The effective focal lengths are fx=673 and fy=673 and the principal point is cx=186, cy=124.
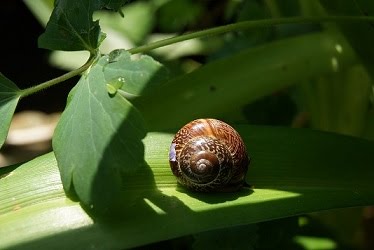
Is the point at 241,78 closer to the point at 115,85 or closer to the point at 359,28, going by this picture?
the point at 359,28

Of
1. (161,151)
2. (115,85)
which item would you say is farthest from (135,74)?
(161,151)

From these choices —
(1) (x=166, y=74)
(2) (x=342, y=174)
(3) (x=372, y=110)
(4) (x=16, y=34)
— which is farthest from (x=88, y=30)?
(4) (x=16, y=34)

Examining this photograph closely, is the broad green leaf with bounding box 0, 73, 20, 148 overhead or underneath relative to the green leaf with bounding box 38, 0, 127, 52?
underneath

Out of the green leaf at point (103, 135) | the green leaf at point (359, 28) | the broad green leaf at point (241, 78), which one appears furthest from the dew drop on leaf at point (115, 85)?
the green leaf at point (359, 28)

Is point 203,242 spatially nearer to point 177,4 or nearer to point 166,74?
point 166,74

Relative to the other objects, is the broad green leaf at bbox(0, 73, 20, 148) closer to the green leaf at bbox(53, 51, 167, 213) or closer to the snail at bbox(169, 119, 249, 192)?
the green leaf at bbox(53, 51, 167, 213)

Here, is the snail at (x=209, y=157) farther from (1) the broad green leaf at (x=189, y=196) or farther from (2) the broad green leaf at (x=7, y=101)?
(2) the broad green leaf at (x=7, y=101)

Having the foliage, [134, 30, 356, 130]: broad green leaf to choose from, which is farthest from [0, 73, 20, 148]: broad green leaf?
[134, 30, 356, 130]: broad green leaf
